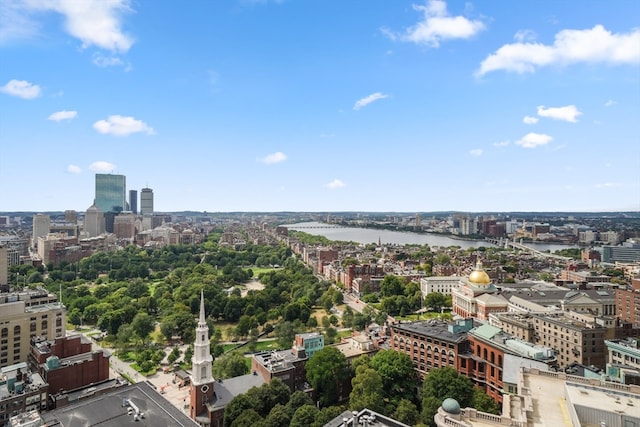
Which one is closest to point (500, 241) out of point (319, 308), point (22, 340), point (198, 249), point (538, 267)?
point (538, 267)

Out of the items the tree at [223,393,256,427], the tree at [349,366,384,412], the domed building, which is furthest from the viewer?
the domed building

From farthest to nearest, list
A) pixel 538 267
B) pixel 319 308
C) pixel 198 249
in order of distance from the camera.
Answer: pixel 198 249
pixel 538 267
pixel 319 308

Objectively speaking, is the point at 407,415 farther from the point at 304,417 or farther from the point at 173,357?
the point at 173,357

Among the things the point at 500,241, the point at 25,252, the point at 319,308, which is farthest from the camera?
the point at 500,241

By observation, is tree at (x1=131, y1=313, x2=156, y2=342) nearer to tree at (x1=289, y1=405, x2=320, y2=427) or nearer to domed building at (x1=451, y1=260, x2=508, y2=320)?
tree at (x1=289, y1=405, x2=320, y2=427)

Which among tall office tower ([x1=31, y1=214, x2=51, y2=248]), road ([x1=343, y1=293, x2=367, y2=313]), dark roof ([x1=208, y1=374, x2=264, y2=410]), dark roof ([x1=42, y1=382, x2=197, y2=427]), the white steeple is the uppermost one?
tall office tower ([x1=31, y1=214, x2=51, y2=248])

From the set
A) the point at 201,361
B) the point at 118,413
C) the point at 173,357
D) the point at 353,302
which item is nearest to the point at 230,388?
the point at 201,361

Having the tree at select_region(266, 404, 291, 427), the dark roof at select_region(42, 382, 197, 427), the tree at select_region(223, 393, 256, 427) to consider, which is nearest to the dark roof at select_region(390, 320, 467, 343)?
the tree at select_region(266, 404, 291, 427)

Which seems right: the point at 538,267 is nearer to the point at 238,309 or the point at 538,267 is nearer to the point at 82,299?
the point at 238,309
